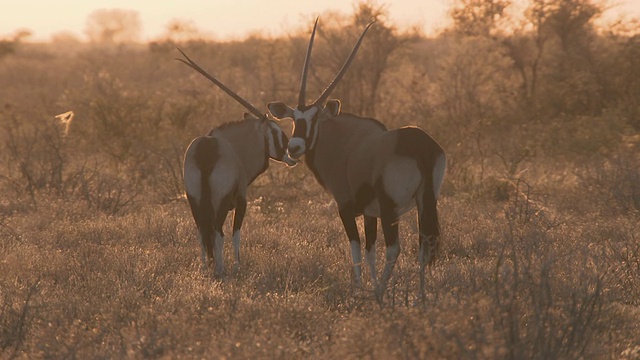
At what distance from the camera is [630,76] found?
2020 centimetres

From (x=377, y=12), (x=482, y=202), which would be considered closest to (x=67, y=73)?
(x=377, y=12)

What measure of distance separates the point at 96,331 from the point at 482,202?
23.5ft

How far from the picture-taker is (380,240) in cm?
896

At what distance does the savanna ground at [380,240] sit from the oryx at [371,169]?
379mm

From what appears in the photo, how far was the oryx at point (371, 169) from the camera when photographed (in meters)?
6.28

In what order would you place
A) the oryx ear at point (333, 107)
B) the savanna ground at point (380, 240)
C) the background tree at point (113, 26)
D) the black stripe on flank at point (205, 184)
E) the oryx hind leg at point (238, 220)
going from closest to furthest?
the savanna ground at point (380, 240) < the oryx ear at point (333, 107) < the black stripe on flank at point (205, 184) < the oryx hind leg at point (238, 220) < the background tree at point (113, 26)

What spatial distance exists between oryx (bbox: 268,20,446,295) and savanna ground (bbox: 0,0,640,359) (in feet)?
1.24

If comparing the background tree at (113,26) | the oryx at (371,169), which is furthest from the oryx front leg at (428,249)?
the background tree at (113,26)

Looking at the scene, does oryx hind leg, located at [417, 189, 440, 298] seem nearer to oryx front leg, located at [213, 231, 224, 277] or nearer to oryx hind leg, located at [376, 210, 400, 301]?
oryx hind leg, located at [376, 210, 400, 301]

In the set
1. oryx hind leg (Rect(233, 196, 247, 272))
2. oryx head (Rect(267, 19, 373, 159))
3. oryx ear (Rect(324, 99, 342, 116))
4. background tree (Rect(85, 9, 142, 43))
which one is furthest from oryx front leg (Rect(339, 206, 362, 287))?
background tree (Rect(85, 9, 142, 43))

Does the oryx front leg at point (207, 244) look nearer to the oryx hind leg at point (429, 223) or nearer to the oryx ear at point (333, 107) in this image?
the oryx ear at point (333, 107)

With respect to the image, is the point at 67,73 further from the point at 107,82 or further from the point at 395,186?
the point at 395,186

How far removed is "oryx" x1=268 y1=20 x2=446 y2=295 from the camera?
6277 mm

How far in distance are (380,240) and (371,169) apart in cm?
258
